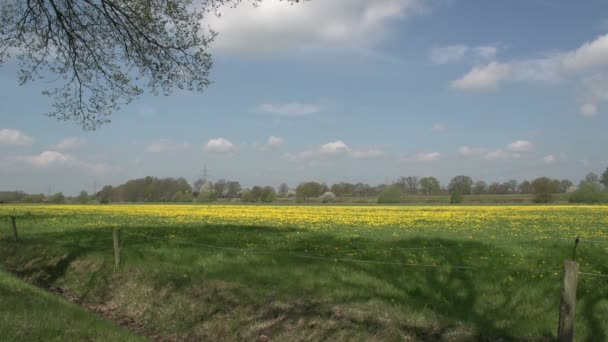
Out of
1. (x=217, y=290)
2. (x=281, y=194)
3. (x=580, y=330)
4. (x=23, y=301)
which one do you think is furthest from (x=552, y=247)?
(x=281, y=194)

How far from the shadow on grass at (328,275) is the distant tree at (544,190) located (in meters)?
79.5

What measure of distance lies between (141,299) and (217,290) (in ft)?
6.82

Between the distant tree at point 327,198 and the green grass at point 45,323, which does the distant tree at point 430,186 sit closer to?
the distant tree at point 327,198

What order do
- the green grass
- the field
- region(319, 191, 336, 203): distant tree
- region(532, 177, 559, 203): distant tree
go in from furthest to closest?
region(319, 191, 336, 203): distant tree < region(532, 177, 559, 203): distant tree < the field < the green grass

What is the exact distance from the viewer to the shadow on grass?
8.16 m

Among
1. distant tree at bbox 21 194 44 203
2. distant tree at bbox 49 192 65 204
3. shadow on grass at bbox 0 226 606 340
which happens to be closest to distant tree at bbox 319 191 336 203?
distant tree at bbox 49 192 65 204

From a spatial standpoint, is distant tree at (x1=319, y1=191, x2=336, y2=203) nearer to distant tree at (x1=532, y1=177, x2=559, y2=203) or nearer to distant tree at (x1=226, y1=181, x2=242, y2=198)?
distant tree at (x1=226, y1=181, x2=242, y2=198)

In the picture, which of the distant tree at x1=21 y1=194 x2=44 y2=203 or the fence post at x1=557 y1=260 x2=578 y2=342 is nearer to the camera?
the fence post at x1=557 y1=260 x2=578 y2=342

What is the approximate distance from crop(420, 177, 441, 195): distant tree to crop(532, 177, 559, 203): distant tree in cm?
2862

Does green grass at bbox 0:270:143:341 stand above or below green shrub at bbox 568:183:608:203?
below

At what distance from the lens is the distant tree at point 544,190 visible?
84812 mm

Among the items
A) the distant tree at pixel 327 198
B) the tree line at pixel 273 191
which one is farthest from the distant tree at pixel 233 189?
the distant tree at pixel 327 198

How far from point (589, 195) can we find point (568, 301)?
84.2 meters

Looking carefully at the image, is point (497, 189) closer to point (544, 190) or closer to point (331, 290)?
point (544, 190)
